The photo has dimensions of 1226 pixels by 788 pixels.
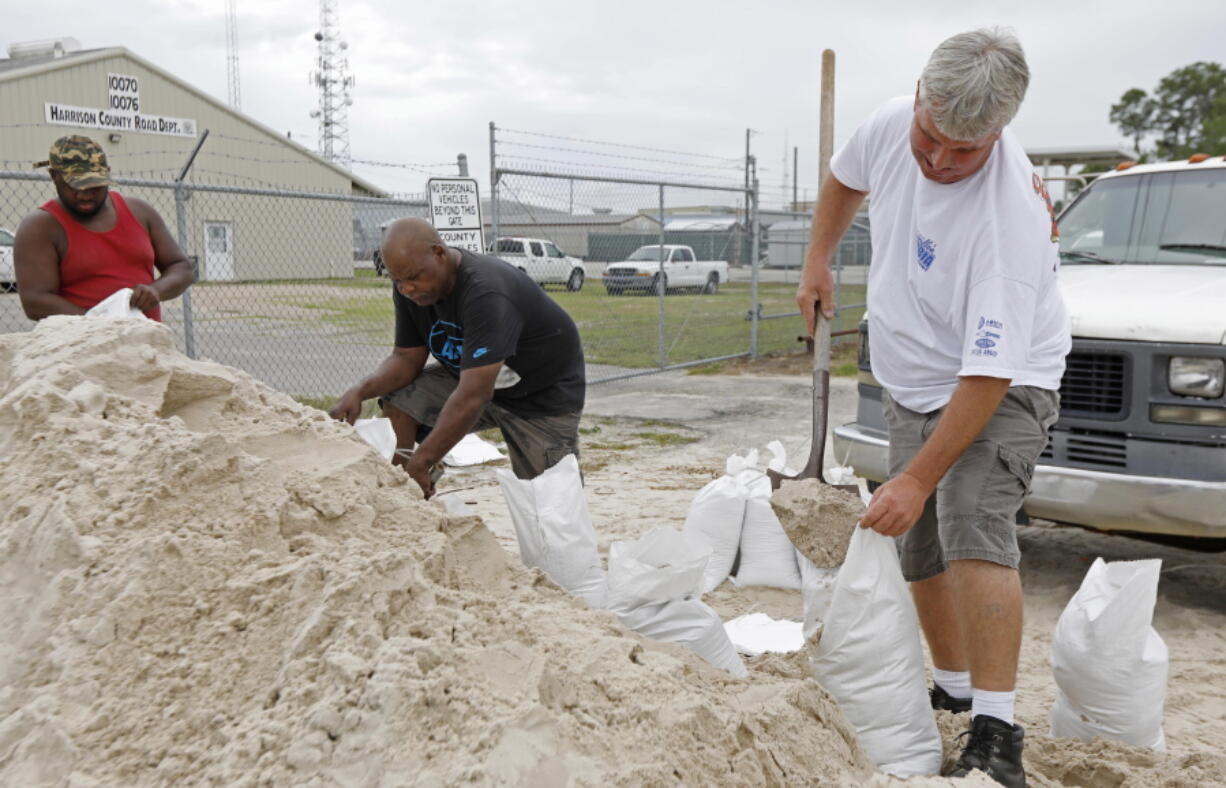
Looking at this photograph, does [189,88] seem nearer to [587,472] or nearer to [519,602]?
[587,472]

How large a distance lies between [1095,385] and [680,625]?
90.5 inches

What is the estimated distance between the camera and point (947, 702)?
2.94m

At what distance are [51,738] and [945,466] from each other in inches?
75.6

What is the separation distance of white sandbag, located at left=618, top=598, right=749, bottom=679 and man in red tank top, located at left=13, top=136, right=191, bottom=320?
2.31 metres

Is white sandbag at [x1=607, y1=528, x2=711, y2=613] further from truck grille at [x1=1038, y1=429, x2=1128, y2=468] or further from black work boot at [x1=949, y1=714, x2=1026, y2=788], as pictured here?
truck grille at [x1=1038, y1=429, x2=1128, y2=468]

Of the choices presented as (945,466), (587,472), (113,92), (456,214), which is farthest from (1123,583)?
(113,92)

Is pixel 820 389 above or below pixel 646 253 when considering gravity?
below

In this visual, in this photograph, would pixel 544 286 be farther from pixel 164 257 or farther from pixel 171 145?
pixel 171 145

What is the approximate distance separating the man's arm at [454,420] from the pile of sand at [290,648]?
836 mm

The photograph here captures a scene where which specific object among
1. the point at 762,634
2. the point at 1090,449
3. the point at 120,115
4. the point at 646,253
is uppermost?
the point at 120,115

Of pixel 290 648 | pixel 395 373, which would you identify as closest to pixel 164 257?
pixel 395 373

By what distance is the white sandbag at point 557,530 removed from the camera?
10.8 ft

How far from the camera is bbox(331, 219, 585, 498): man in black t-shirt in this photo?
11.7ft

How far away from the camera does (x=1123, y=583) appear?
107 inches
